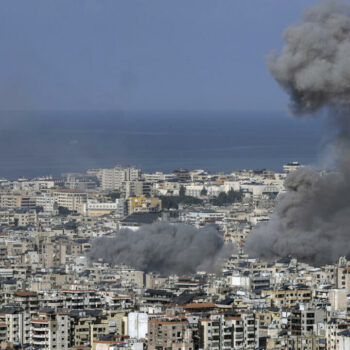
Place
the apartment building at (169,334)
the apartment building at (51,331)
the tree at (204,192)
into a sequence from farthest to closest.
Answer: the tree at (204,192), the apartment building at (51,331), the apartment building at (169,334)

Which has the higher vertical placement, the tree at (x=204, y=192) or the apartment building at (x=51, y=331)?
the tree at (x=204, y=192)

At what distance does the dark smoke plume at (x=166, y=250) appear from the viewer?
37500mm

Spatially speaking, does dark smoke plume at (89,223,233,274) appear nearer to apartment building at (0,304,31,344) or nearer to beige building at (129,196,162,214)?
apartment building at (0,304,31,344)

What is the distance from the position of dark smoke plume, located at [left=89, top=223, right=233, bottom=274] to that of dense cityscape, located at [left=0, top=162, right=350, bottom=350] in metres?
0.06

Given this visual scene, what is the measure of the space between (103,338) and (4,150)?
4188 centimetres

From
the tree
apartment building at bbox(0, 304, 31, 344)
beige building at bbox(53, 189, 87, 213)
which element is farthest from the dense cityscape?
the tree

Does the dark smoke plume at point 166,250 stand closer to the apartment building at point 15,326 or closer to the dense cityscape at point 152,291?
the dense cityscape at point 152,291

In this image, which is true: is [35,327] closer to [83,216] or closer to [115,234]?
[115,234]

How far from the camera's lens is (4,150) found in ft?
227

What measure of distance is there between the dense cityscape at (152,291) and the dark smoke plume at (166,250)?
56 mm

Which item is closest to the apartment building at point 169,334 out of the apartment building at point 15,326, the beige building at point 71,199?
the apartment building at point 15,326

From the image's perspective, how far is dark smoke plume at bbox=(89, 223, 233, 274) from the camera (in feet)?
123

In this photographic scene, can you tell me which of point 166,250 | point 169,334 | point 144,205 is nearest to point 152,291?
point 166,250

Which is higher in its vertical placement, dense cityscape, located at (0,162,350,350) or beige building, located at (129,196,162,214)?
beige building, located at (129,196,162,214)
